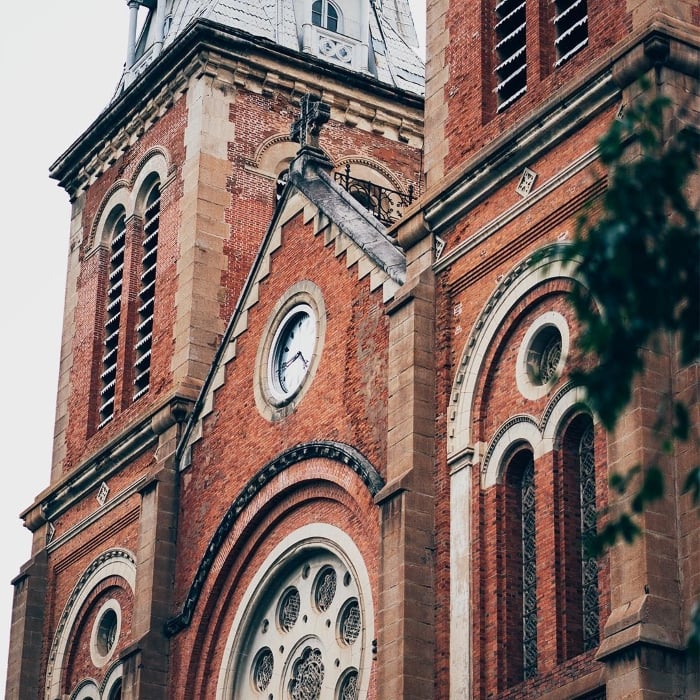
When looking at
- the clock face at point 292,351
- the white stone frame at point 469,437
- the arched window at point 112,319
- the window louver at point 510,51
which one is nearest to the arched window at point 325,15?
the arched window at point 112,319

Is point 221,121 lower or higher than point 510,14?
higher

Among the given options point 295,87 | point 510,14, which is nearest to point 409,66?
point 295,87

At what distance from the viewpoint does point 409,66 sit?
4356 cm

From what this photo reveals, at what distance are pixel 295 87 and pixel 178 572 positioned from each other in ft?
35.9

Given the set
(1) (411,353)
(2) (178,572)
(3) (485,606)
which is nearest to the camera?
(3) (485,606)

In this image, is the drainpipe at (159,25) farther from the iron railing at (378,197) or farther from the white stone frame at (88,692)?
the white stone frame at (88,692)

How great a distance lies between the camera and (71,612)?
38.0 meters

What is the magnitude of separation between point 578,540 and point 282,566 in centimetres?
753

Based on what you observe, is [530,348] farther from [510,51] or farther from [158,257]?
[158,257]

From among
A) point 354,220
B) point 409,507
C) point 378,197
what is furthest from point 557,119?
point 378,197

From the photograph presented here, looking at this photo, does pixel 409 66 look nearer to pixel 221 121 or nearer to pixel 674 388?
pixel 221 121

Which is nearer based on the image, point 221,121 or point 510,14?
point 510,14

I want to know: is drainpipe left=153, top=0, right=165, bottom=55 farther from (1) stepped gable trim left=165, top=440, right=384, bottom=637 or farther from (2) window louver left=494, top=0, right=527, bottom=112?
(2) window louver left=494, top=0, right=527, bottom=112

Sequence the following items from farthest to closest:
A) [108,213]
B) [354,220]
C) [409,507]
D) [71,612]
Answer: [108,213] → [71,612] → [354,220] → [409,507]
